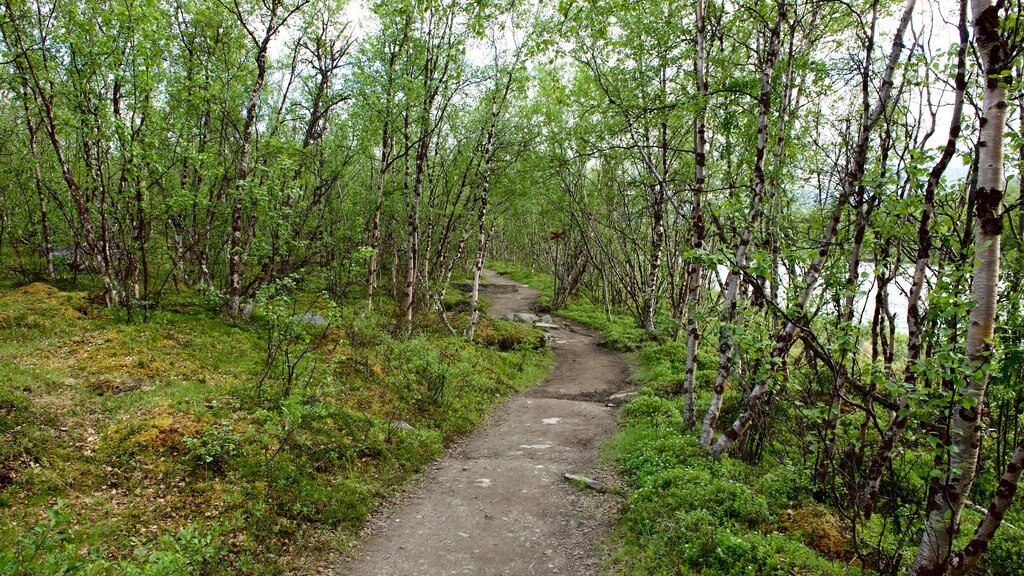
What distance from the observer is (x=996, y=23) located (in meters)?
3.15

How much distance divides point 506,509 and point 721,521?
3126mm

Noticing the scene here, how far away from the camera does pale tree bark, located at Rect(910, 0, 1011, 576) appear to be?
121 inches

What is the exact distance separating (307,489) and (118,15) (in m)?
10.6

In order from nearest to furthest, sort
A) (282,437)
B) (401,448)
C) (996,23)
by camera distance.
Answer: (996,23) < (282,437) < (401,448)

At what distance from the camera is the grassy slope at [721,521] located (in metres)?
5.45

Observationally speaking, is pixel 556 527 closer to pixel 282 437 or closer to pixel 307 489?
pixel 307 489

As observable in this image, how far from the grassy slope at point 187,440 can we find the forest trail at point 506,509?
20.9 inches

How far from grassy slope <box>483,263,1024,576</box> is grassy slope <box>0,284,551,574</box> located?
3.90m

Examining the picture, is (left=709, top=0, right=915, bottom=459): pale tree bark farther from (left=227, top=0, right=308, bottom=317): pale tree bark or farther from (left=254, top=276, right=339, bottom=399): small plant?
(left=227, top=0, right=308, bottom=317): pale tree bark

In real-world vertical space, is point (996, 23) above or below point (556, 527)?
above

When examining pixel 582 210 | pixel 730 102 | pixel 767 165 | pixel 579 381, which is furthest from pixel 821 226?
pixel 582 210

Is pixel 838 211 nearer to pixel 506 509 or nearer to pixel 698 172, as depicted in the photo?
pixel 698 172

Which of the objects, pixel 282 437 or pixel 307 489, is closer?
pixel 307 489

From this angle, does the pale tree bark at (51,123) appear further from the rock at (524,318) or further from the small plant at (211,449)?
the rock at (524,318)
